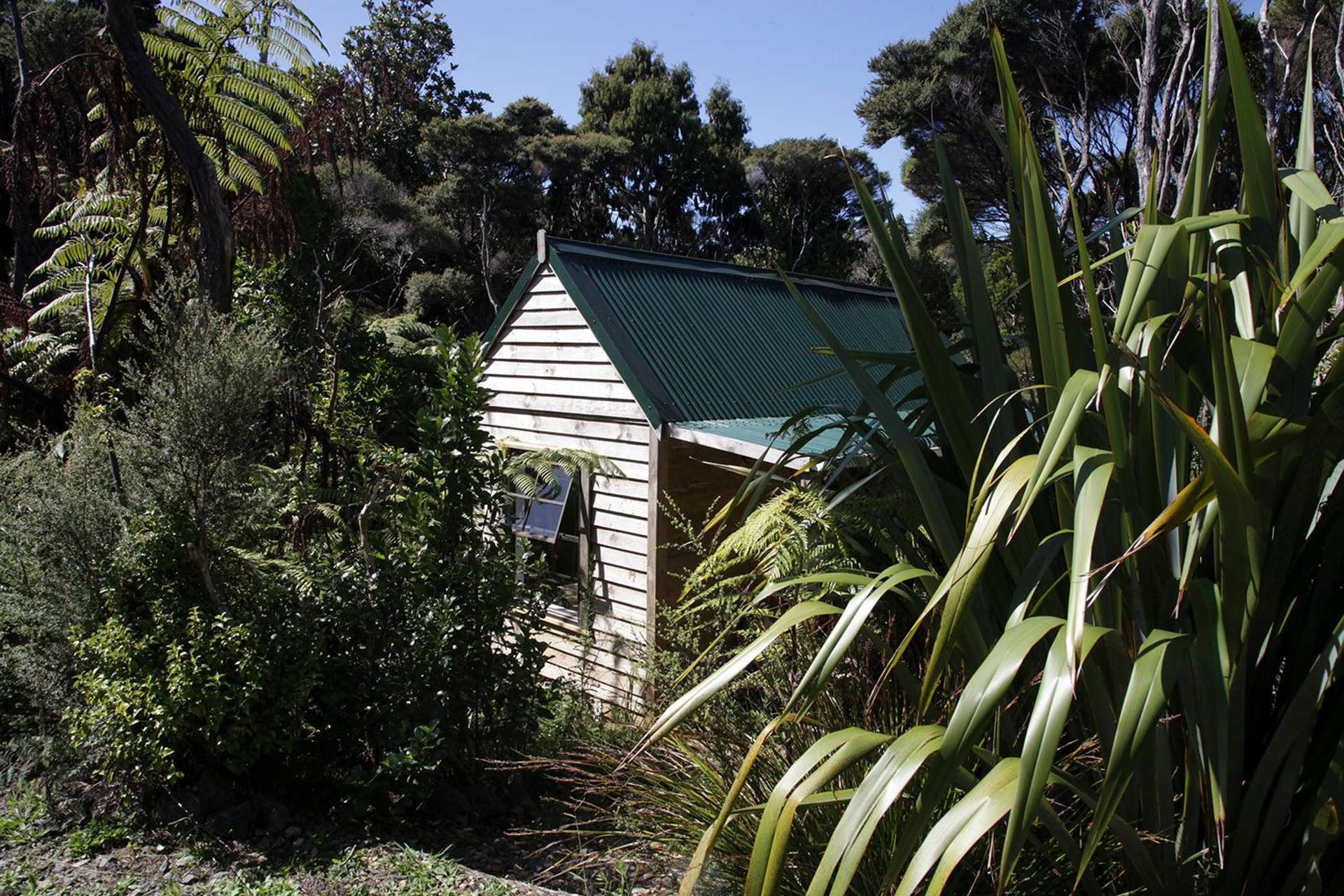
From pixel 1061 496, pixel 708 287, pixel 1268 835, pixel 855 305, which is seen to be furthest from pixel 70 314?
pixel 1268 835

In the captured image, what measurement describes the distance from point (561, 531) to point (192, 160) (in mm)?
3763

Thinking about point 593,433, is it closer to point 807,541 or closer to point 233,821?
point 233,821

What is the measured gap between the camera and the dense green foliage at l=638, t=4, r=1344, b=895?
1.67 meters

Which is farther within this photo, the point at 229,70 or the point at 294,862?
the point at 229,70

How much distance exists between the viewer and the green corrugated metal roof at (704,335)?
7043 mm

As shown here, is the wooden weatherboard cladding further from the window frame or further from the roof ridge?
the roof ridge

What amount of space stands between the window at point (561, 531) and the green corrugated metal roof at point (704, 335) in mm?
1219

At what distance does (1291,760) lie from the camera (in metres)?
2.01

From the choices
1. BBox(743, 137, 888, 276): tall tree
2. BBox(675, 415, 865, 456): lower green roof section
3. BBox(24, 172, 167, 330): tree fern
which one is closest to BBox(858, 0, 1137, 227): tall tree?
BBox(743, 137, 888, 276): tall tree

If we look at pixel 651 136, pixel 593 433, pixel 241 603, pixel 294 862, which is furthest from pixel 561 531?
pixel 651 136

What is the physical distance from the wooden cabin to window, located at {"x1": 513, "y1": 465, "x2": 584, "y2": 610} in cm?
2

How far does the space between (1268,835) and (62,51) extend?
2330cm

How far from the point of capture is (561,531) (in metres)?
7.84

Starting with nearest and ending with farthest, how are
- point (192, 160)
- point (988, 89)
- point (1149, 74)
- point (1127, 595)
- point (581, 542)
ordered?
point (1127, 595) → point (1149, 74) → point (192, 160) → point (581, 542) → point (988, 89)
